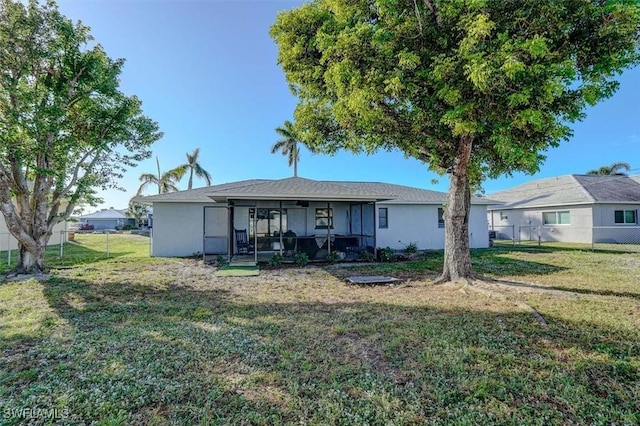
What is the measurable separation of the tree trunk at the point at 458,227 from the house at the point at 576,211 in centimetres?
1233

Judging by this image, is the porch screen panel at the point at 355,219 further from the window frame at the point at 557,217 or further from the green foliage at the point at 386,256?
the window frame at the point at 557,217

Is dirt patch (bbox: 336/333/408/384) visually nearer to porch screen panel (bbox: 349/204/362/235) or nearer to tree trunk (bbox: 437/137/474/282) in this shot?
tree trunk (bbox: 437/137/474/282)

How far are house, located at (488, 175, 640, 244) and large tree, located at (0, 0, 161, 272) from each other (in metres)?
20.0

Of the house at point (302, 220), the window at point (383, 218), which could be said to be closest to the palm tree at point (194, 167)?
the house at point (302, 220)

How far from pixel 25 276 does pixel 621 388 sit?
12.5 meters

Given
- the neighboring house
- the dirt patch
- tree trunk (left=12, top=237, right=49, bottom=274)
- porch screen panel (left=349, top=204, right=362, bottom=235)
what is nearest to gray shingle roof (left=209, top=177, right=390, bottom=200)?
porch screen panel (left=349, top=204, right=362, bottom=235)

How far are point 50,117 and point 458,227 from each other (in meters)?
11.0

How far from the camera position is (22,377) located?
3.16m

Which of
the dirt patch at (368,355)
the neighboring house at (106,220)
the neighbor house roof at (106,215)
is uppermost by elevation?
the neighbor house roof at (106,215)

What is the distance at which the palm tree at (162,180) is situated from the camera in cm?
2895

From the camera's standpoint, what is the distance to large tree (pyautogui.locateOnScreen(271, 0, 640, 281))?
5.33 meters

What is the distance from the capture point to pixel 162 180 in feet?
95.9

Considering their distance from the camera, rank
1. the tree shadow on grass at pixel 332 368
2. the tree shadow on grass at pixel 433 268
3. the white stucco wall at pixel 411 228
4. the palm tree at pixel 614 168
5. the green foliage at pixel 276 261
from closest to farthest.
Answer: the tree shadow on grass at pixel 332 368, the tree shadow on grass at pixel 433 268, the green foliage at pixel 276 261, the white stucco wall at pixel 411 228, the palm tree at pixel 614 168

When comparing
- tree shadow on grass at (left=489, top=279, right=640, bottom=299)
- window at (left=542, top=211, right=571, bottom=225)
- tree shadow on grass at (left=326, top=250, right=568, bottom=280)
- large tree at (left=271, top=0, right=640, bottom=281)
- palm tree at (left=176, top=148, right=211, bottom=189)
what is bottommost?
tree shadow on grass at (left=489, top=279, right=640, bottom=299)
